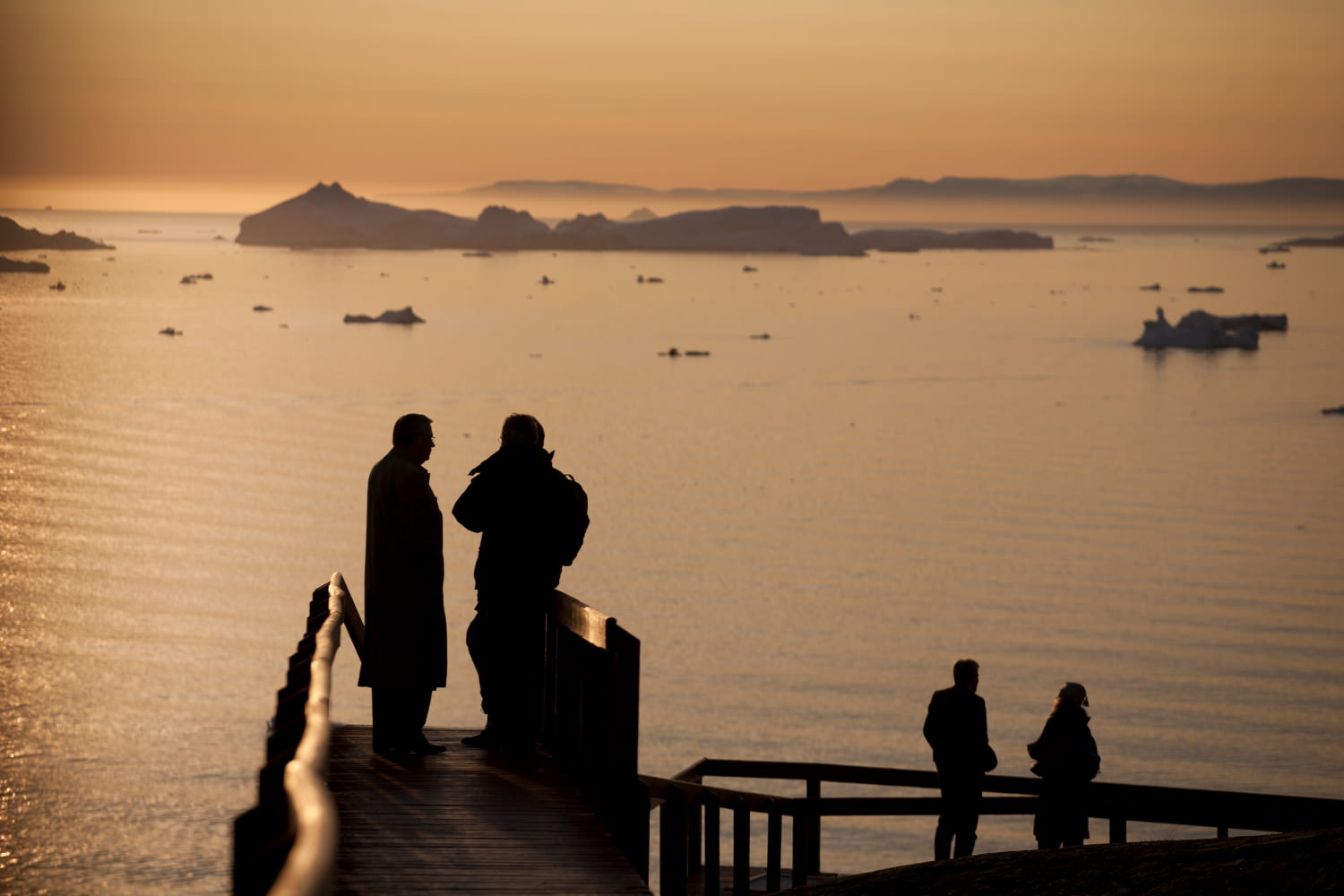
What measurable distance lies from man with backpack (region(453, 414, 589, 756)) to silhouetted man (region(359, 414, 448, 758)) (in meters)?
0.22

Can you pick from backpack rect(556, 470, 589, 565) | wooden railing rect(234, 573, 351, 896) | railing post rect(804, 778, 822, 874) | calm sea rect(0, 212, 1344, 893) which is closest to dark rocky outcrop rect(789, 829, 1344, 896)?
backpack rect(556, 470, 589, 565)

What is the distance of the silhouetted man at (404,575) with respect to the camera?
864cm

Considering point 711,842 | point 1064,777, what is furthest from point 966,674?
point 711,842

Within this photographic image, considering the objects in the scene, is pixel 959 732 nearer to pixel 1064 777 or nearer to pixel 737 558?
pixel 1064 777

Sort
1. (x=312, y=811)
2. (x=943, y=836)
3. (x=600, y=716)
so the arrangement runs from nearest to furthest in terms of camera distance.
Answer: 1. (x=312, y=811)
2. (x=600, y=716)
3. (x=943, y=836)

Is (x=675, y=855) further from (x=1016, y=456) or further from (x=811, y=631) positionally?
(x=1016, y=456)

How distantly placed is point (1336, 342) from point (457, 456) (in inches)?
3691

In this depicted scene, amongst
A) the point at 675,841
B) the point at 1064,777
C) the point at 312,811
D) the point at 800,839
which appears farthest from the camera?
the point at 800,839

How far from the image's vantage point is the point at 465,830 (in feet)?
25.2

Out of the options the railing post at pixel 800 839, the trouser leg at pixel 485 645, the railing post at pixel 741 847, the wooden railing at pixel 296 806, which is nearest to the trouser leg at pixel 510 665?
the trouser leg at pixel 485 645

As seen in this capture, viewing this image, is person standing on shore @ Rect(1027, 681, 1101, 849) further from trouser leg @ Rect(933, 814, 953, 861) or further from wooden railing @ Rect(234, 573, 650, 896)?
wooden railing @ Rect(234, 573, 650, 896)

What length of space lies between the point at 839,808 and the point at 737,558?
157ft

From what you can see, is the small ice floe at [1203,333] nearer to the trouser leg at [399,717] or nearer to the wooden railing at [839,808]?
the wooden railing at [839,808]

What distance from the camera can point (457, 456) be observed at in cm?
7300
